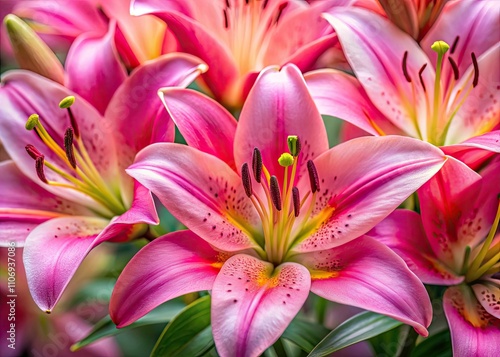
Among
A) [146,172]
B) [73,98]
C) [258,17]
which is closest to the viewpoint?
[146,172]

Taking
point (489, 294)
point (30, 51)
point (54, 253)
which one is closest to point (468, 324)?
point (489, 294)

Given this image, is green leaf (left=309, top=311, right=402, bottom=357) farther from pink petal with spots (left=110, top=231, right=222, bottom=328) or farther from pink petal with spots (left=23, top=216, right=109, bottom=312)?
pink petal with spots (left=23, top=216, right=109, bottom=312)

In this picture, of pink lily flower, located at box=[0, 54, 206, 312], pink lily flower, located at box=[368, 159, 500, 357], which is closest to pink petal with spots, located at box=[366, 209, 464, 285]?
pink lily flower, located at box=[368, 159, 500, 357]

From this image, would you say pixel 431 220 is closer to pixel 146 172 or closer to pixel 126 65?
pixel 146 172

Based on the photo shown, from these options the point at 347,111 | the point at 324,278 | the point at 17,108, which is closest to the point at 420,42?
→ the point at 347,111

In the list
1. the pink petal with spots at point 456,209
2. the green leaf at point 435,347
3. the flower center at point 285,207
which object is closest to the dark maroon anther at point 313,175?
the flower center at point 285,207

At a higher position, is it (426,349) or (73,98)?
(73,98)

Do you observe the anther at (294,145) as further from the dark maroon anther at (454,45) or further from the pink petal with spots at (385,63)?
the dark maroon anther at (454,45)
